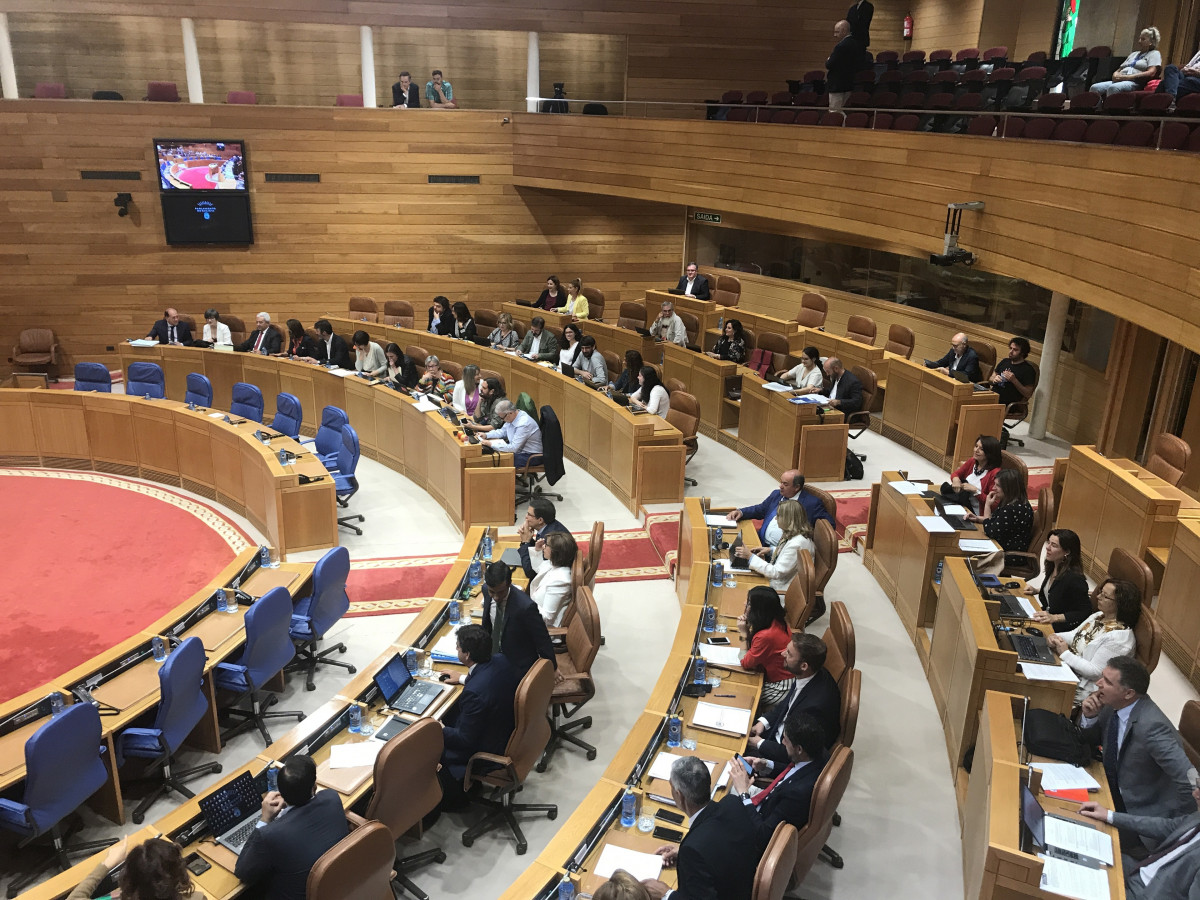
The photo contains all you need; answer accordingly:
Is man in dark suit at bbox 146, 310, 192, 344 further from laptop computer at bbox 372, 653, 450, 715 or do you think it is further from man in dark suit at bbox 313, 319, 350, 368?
laptop computer at bbox 372, 653, 450, 715

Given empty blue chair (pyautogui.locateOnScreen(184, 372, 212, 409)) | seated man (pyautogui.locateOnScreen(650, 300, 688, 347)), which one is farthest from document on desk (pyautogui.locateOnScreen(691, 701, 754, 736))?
empty blue chair (pyautogui.locateOnScreen(184, 372, 212, 409))

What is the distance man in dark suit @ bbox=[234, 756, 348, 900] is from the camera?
3.89 metres

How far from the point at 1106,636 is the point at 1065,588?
0.58m

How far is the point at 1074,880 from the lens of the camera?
3.75m

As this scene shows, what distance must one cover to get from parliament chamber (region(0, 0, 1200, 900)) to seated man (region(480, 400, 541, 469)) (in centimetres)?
32

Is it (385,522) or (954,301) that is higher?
(954,301)

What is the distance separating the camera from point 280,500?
28.8ft

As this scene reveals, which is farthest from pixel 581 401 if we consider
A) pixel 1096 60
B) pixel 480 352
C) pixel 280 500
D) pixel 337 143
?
pixel 337 143

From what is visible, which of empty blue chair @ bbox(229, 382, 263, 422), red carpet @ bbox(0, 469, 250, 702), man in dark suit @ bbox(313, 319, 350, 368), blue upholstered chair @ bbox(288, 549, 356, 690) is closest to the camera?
blue upholstered chair @ bbox(288, 549, 356, 690)

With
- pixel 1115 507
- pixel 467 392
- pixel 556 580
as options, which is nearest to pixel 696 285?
pixel 467 392

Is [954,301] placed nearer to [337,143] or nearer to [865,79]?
[865,79]

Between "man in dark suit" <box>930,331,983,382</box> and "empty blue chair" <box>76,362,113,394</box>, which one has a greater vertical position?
"man in dark suit" <box>930,331,983,382</box>

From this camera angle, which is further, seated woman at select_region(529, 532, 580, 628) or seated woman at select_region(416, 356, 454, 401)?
seated woman at select_region(416, 356, 454, 401)

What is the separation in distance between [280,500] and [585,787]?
442 centimetres
